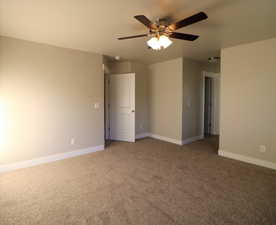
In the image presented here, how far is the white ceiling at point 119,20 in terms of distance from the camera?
6.43 feet

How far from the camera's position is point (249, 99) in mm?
3336

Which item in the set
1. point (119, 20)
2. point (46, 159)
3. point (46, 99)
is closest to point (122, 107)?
point (46, 99)

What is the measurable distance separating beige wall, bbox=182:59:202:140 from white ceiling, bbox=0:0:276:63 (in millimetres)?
1249

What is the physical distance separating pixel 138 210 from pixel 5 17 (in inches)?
118

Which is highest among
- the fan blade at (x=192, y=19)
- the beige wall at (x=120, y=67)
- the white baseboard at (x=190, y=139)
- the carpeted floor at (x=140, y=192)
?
the beige wall at (x=120, y=67)

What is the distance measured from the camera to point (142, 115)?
5.45 m

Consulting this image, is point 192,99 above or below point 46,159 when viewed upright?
above

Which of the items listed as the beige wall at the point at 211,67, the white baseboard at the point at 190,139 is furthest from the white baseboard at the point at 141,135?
the beige wall at the point at 211,67

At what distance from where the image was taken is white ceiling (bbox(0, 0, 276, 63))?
6.43 ft

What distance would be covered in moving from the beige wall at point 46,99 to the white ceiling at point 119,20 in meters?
0.32

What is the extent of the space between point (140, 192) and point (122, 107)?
9.99ft

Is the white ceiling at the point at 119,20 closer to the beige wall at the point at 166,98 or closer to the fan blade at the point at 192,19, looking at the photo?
the fan blade at the point at 192,19

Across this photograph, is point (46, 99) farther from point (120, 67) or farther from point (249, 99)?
point (249, 99)

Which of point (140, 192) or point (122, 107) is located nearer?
point (140, 192)
